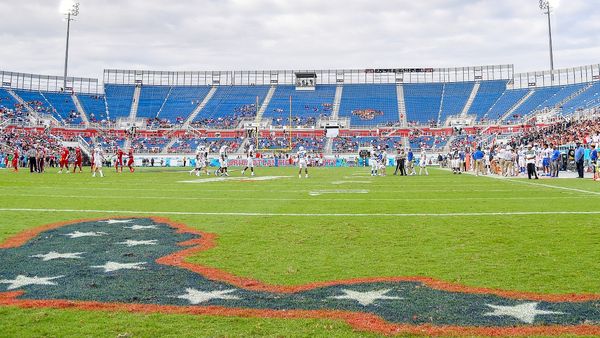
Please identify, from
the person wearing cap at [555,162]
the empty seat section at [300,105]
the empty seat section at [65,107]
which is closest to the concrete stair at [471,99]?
the empty seat section at [300,105]

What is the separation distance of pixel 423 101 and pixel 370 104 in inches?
327

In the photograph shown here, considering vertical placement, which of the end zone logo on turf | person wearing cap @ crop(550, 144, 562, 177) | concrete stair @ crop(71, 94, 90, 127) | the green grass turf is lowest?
the end zone logo on turf

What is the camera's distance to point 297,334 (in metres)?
4.18

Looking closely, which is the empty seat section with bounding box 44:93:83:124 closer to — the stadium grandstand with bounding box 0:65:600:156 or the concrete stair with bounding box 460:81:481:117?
the stadium grandstand with bounding box 0:65:600:156

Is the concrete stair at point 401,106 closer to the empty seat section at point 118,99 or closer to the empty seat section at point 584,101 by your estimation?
the empty seat section at point 584,101

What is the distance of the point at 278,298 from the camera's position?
5.24 m

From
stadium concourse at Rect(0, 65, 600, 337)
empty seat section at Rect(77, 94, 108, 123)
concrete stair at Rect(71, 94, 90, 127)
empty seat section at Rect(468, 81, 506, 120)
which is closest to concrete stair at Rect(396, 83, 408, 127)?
empty seat section at Rect(468, 81, 506, 120)

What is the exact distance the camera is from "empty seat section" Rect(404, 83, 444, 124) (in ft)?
259

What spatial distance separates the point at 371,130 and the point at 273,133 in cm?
1378

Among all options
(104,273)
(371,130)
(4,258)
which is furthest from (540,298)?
(371,130)

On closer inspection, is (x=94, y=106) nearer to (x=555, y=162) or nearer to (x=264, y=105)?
(x=264, y=105)

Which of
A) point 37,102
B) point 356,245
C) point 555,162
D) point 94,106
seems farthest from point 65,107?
point 356,245

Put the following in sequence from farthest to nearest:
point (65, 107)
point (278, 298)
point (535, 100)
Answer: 1. point (65, 107)
2. point (535, 100)
3. point (278, 298)

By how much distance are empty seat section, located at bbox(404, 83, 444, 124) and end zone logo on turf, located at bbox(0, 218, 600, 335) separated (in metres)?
74.0
